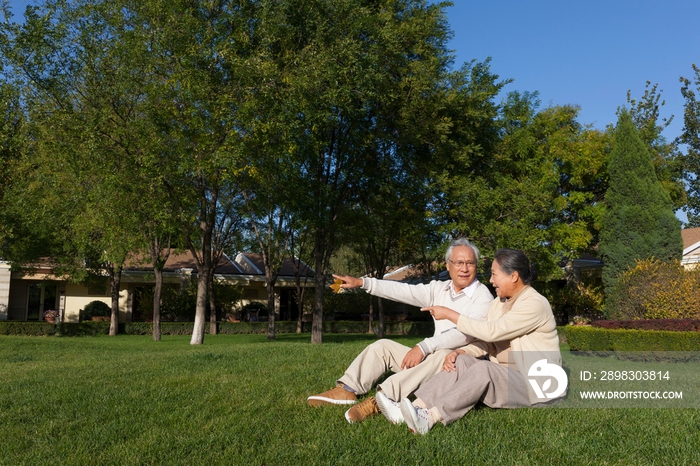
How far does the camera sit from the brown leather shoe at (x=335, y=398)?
17.5 feet

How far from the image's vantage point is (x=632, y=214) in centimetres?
2555

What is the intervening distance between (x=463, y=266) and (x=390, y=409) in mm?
1593

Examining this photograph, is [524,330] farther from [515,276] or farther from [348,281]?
[348,281]

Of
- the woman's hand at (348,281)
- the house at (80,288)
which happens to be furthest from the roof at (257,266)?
the woman's hand at (348,281)

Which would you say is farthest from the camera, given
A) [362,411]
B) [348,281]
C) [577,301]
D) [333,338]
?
[577,301]

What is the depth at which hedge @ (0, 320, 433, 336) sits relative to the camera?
92.8 ft

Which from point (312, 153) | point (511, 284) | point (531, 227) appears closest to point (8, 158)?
point (312, 153)

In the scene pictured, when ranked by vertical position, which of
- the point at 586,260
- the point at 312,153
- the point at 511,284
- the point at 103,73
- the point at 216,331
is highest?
the point at 103,73

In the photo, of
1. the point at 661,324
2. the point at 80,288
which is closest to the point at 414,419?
the point at 661,324

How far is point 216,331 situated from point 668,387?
1095 inches

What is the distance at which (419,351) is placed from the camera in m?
5.27

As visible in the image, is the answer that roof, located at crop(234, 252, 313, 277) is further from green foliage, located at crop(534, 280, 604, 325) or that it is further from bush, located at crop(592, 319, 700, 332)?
bush, located at crop(592, 319, 700, 332)

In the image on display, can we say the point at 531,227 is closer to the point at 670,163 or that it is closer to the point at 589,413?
the point at 670,163

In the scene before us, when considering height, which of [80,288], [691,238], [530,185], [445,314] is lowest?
[445,314]
